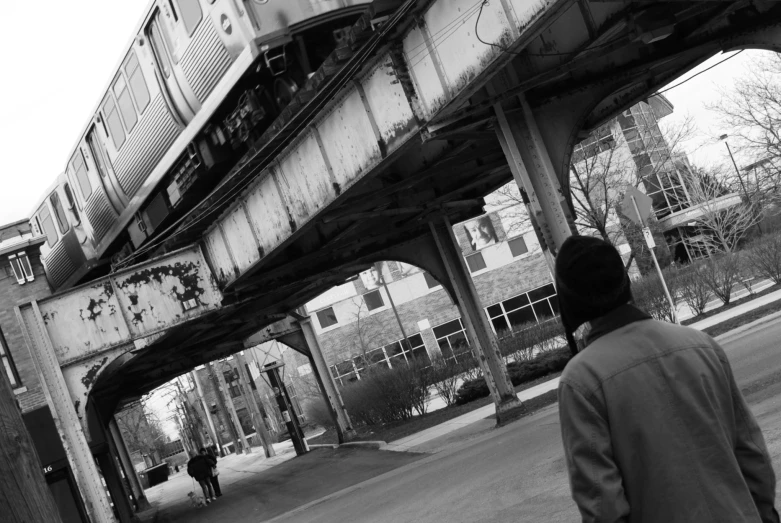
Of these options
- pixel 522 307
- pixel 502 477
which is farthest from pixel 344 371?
pixel 502 477

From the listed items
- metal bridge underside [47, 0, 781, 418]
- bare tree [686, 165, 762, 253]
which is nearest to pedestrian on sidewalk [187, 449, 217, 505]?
metal bridge underside [47, 0, 781, 418]

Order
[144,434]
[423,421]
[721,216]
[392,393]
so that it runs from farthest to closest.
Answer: [144,434] < [721,216] < [392,393] < [423,421]

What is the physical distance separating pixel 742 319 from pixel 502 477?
12.1m

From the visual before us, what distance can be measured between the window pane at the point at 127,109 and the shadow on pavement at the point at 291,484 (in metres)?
8.82

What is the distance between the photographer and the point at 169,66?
1628cm

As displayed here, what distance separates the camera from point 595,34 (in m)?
10.4

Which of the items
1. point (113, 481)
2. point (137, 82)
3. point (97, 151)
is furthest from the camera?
point (113, 481)

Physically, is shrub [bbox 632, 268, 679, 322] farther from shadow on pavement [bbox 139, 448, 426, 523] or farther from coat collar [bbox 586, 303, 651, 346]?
coat collar [bbox 586, 303, 651, 346]

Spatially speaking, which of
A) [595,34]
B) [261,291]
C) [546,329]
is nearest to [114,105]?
[261,291]

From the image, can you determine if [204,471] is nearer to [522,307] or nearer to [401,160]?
[401,160]

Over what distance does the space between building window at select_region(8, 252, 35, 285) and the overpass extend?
50.5 ft

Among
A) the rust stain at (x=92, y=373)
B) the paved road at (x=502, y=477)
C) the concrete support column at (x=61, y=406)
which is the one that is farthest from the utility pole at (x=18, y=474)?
the rust stain at (x=92, y=373)

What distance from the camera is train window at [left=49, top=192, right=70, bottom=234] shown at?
84.7 feet

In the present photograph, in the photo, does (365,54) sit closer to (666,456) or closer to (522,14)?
(522,14)
